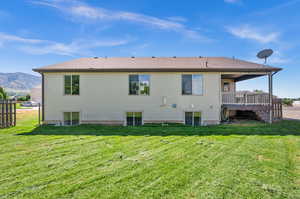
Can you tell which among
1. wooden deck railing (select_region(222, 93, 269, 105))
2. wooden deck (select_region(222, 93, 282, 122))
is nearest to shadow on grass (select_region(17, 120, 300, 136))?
wooden deck (select_region(222, 93, 282, 122))

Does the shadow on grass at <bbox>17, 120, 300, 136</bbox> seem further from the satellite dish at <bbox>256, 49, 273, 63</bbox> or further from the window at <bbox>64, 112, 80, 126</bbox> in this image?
the satellite dish at <bbox>256, 49, 273, 63</bbox>

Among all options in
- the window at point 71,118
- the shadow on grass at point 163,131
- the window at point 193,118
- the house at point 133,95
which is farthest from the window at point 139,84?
the window at point 71,118

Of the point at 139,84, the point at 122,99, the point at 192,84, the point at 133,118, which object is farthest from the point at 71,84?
the point at 192,84

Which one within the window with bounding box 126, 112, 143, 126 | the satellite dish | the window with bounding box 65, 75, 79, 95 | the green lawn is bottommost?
the green lawn

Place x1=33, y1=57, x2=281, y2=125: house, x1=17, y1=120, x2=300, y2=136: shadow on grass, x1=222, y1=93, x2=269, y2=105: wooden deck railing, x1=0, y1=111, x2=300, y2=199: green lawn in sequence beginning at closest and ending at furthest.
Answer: x1=0, y1=111, x2=300, y2=199: green lawn, x1=17, y1=120, x2=300, y2=136: shadow on grass, x1=33, y1=57, x2=281, y2=125: house, x1=222, y1=93, x2=269, y2=105: wooden deck railing

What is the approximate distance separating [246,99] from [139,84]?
6.87 m

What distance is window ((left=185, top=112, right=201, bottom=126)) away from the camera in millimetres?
9016

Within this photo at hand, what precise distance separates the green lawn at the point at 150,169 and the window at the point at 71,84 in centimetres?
410

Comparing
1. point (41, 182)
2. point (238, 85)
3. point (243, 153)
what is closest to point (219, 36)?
point (238, 85)

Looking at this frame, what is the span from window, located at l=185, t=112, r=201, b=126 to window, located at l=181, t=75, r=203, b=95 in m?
1.31

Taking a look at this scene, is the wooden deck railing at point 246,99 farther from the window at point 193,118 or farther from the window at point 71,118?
the window at point 71,118

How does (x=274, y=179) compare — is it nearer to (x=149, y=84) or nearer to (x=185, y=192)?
(x=185, y=192)

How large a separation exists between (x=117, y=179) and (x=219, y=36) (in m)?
14.5

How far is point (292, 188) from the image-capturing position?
258cm
